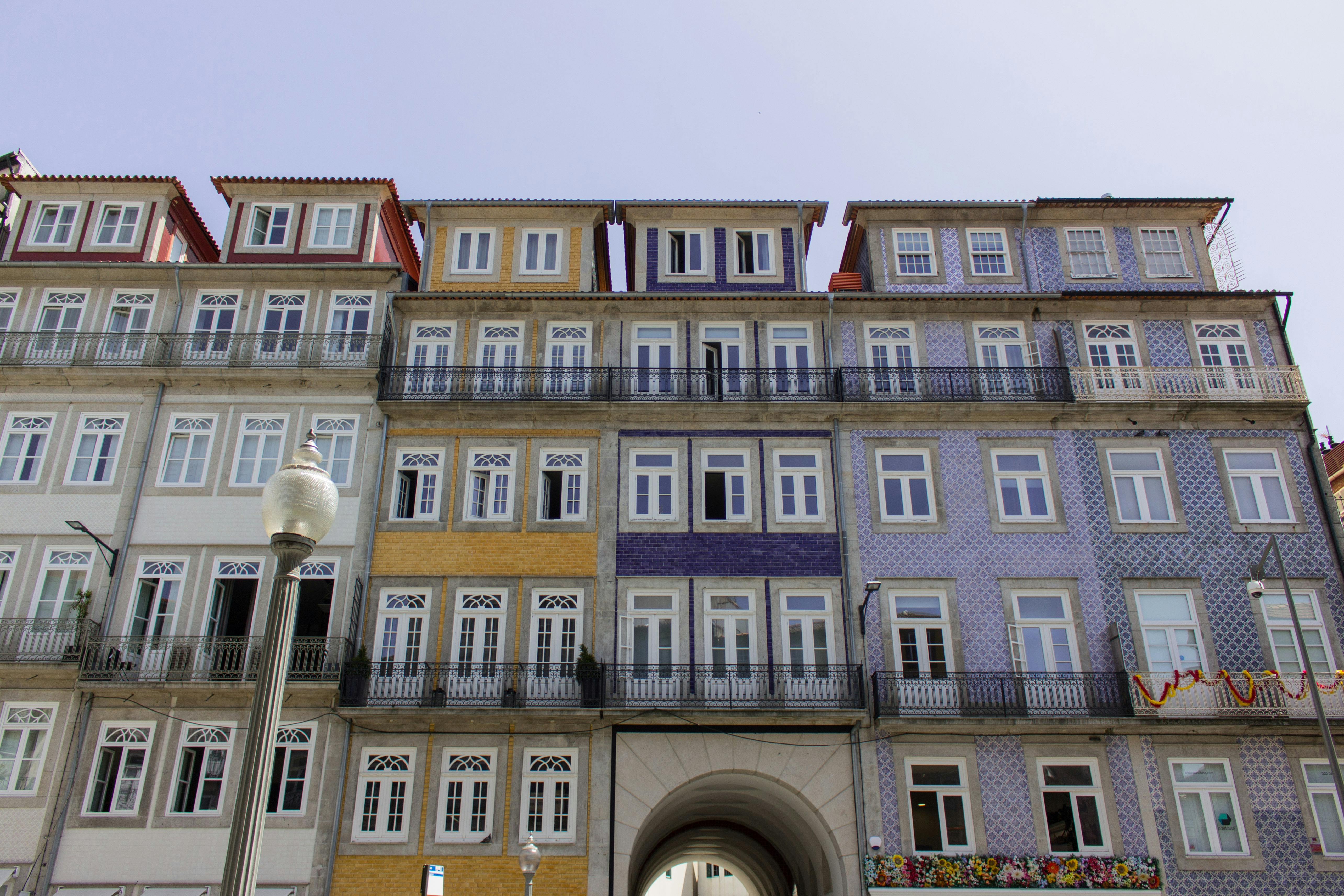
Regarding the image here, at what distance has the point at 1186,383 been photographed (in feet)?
82.6

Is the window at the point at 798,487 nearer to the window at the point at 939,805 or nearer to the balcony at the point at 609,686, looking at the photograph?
the balcony at the point at 609,686

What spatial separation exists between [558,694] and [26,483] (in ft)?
45.0

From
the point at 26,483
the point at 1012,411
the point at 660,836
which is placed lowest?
the point at 660,836

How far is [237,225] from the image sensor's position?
2731 cm

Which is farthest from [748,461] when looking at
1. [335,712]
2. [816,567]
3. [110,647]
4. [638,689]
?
[110,647]

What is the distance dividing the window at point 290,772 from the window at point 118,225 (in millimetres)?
14044

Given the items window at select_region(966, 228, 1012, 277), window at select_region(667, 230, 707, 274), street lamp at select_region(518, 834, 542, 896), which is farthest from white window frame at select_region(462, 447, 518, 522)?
window at select_region(966, 228, 1012, 277)

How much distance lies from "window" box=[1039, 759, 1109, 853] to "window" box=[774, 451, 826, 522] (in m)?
7.33

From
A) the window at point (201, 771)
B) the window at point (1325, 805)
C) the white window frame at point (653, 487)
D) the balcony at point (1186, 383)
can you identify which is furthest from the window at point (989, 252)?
the window at point (201, 771)

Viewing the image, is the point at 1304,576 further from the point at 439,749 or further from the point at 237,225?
the point at 237,225

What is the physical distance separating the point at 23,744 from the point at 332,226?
46.7 ft

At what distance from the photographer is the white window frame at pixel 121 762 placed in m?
21.2

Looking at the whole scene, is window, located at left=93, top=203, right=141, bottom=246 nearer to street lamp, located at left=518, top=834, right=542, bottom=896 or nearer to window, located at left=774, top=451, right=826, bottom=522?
window, located at left=774, top=451, right=826, bottom=522

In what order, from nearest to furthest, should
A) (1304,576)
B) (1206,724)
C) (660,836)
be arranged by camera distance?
(1206,724) → (1304,576) → (660,836)
